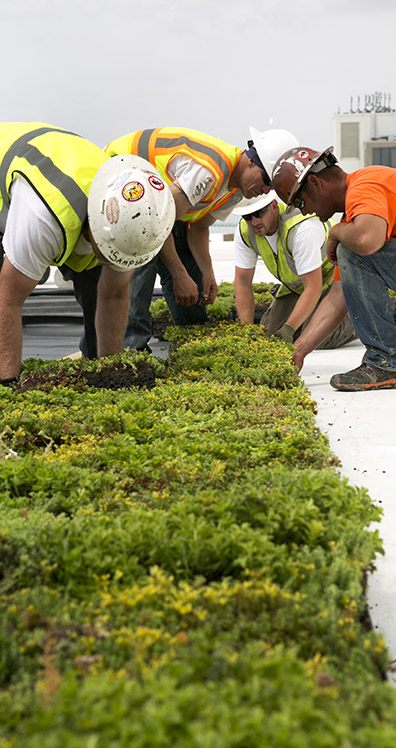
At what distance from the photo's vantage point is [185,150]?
17.7 ft

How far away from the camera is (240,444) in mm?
3012

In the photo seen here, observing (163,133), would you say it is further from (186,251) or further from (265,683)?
(265,683)

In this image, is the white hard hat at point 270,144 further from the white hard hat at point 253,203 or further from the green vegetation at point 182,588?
the green vegetation at point 182,588

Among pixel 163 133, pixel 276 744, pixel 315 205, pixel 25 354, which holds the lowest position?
pixel 25 354

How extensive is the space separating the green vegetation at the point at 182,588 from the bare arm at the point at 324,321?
2.19 meters

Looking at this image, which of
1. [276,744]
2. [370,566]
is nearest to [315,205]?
[370,566]

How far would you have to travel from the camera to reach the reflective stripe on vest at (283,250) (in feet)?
20.3

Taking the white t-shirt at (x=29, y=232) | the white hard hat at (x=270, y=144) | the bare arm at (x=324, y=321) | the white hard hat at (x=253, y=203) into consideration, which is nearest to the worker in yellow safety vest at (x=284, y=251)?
the white hard hat at (x=253, y=203)

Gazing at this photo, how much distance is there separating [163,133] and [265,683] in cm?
497

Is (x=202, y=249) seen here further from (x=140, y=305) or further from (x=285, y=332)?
(x=285, y=332)

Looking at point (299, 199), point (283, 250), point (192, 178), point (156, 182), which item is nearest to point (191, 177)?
point (192, 178)

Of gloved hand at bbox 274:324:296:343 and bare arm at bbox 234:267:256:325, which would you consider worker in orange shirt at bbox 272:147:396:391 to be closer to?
gloved hand at bbox 274:324:296:343

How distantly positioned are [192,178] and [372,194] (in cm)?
135

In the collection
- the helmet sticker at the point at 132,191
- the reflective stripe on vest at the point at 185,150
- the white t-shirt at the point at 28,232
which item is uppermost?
the reflective stripe on vest at the point at 185,150
